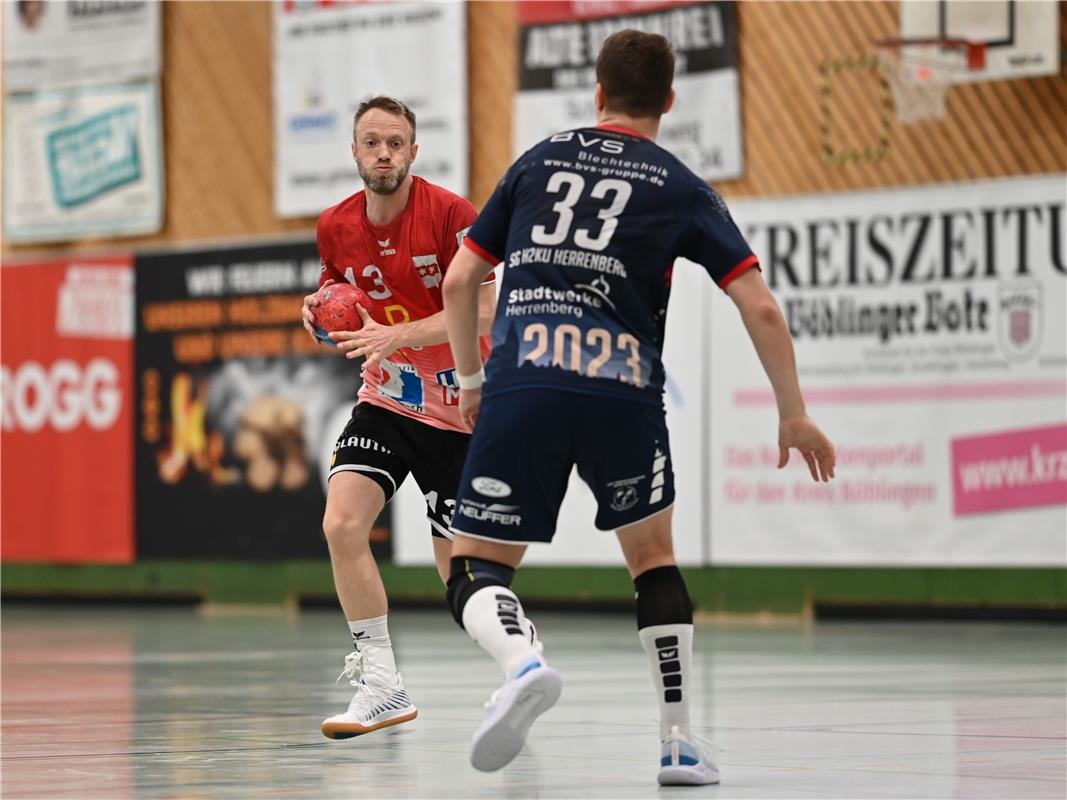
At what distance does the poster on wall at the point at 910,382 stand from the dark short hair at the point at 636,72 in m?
11.0

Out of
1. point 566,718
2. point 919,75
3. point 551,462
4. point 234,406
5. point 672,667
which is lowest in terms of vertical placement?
point 234,406

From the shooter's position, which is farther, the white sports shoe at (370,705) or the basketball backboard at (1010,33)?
the basketball backboard at (1010,33)

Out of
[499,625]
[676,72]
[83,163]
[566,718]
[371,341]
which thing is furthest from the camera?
[83,163]

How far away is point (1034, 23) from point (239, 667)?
27.6ft

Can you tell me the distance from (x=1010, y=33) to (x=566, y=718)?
Result: 9641 mm

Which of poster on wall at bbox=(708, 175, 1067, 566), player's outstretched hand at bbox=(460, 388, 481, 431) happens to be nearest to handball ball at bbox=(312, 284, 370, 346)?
player's outstretched hand at bbox=(460, 388, 481, 431)

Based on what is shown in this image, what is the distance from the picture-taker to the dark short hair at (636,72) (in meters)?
6.04

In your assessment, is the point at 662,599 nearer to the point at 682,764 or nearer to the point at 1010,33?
the point at 682,764

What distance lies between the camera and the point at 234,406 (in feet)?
71.8

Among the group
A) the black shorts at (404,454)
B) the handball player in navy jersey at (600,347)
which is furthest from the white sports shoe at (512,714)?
the black shorts at (404,454)

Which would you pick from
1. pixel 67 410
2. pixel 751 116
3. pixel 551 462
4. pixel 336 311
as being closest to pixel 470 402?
pixel 551 462

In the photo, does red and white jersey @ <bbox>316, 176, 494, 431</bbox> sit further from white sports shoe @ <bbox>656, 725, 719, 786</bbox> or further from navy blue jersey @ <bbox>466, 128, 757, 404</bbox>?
white sports shoe @ <bbox>656, 725, 719, 786</bbox>

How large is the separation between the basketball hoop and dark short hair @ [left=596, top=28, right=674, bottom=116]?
436 inches

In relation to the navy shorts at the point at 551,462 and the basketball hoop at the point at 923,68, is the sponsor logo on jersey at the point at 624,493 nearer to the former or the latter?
the navy shorts at the point at 551,462
